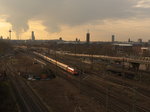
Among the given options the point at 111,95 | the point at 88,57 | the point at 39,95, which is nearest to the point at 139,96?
the point at 111,95

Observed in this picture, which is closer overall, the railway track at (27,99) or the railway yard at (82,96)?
the railway track at (27,99)

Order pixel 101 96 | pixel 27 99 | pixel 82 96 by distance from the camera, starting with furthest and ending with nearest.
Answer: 1. pixel 82 96
2. pixel 101 96
3. pixel 27 99

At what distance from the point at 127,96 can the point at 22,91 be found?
826 inches

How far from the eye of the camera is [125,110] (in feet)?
77.8

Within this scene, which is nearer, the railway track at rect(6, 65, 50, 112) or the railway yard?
the railway track at rect(6, 65, 50, 112)

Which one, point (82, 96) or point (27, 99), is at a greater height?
point (27, 99)

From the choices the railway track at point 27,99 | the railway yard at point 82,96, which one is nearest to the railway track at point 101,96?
the railway yard at point 82,96

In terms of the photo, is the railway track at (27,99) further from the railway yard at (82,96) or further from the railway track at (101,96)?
the railway track at (101,96)

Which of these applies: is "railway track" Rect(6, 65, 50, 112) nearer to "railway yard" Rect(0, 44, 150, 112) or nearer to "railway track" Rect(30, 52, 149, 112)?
"railway yard" Rect(0, 44, 150, 112)

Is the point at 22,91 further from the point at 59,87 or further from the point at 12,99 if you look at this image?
the point at 59,87

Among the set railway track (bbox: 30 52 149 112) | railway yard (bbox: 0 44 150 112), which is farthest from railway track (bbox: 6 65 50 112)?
railway track (bbox: 30 52 149 112)

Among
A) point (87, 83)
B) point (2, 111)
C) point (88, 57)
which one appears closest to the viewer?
point (2, 111)

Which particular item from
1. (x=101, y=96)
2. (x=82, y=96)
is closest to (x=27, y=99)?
(x=82, y=96)

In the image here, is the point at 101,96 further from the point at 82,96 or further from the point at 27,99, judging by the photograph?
the point at 27,99
